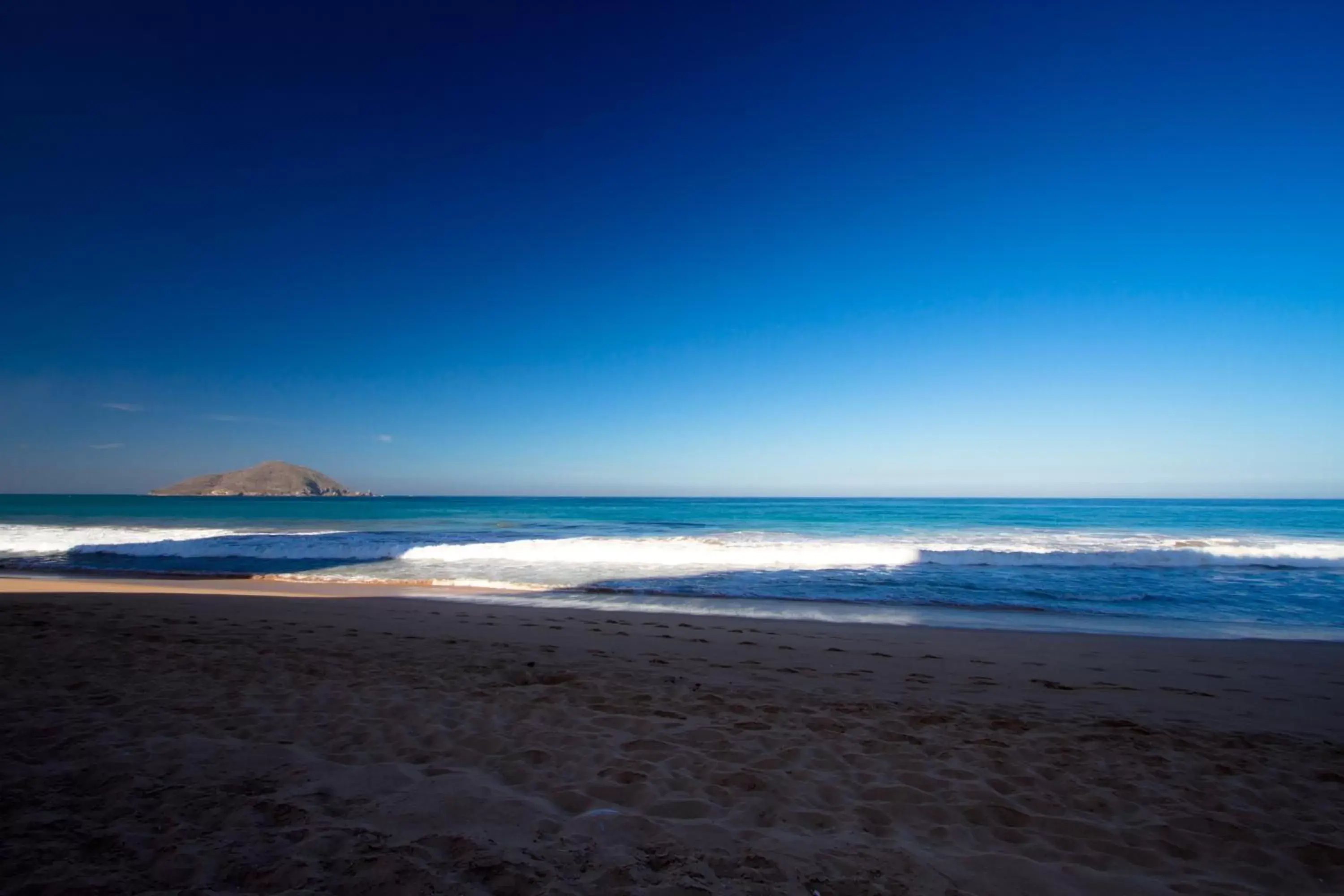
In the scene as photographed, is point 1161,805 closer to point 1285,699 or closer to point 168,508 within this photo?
point 1285,699

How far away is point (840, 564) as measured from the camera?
18156mm

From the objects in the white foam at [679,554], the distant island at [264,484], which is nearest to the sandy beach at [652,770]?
the white foam at [679,554]

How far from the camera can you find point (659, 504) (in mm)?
84062

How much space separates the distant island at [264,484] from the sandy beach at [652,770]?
117449 millimetres

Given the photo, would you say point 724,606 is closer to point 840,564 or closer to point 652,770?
point 840,564

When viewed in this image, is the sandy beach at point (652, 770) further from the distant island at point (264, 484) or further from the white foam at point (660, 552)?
the distant island at point (264, 484)

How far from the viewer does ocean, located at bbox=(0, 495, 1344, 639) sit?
11.9 meters

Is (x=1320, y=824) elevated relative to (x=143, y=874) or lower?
lower

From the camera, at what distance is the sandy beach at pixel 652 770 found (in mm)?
3008

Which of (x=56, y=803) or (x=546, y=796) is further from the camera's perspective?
(x=546, y=796)

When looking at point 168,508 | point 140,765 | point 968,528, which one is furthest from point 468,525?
point 168,508

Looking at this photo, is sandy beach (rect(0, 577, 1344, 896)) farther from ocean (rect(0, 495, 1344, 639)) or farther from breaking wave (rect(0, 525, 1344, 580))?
breaking wave (rect(0, 525, 1344, 580))

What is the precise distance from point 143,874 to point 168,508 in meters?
79.2

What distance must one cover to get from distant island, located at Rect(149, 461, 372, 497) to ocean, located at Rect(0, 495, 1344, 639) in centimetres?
7616
